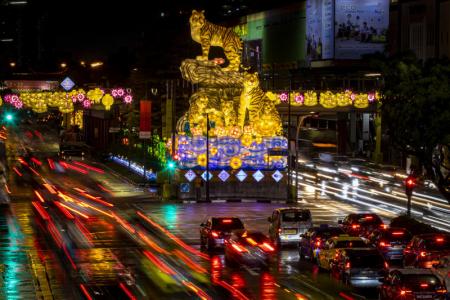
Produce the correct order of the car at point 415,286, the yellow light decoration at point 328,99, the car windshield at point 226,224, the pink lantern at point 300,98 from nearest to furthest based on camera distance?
the car at point 415,286
the car windshield at point 226,224
the pink lantern at point 300,98
the yellow light decoration at point 328,99

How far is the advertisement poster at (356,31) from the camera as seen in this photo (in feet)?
416

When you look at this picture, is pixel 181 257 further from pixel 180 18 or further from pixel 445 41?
pixel 180 18

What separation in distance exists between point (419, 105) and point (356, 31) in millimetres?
88923

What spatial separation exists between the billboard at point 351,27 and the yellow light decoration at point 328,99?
4630 centimetres

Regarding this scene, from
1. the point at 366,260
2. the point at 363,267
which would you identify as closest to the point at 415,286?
the point at 363,267

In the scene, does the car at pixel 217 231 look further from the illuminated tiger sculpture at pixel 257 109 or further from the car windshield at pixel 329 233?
the illuminated tiger sculpture at pixel 257 109

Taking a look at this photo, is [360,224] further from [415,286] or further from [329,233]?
[415,286]

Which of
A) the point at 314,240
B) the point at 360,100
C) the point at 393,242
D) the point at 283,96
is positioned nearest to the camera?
the point at 314,240

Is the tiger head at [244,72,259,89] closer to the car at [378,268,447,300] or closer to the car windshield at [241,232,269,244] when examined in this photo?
the car windshield at [241,232,269,244]

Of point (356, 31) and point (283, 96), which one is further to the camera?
point (356, 31)

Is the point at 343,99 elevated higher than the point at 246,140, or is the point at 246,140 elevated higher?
the point at 343,99

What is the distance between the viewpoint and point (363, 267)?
3262cm

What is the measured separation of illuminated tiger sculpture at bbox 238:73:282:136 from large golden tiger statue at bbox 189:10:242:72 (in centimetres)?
166

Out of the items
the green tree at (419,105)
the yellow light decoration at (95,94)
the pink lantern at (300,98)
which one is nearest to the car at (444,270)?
the green tree at (419,105)
